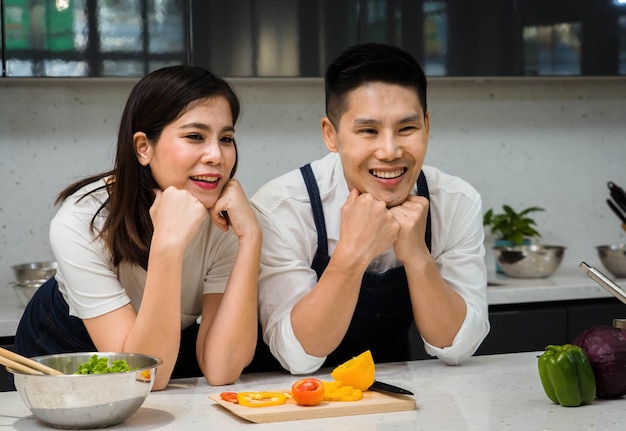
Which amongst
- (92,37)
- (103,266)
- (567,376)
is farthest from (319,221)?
(92,37)

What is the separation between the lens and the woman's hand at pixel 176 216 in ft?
6.64

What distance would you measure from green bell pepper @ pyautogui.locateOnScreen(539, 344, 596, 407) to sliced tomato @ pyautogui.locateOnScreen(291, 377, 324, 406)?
41 centimetres

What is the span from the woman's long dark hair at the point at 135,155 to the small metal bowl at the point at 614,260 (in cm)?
200

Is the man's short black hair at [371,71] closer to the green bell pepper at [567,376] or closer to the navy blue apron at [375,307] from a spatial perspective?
the navy blue apron at [375,307]

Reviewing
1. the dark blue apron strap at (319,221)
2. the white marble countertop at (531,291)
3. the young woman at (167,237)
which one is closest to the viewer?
the young woman at (167,237)

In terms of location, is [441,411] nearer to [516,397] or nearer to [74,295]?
[516,397]

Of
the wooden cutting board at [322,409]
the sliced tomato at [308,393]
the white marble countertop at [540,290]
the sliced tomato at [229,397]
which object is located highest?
the sliced tomato at [308,393]

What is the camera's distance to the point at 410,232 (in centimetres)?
217

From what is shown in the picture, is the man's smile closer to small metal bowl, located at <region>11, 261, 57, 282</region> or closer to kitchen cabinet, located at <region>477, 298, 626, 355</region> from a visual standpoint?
kitchen cabinet, located at <region>477, 298, 626, 355</region>

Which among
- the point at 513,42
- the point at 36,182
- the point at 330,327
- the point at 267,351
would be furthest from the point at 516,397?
the point at 36,182

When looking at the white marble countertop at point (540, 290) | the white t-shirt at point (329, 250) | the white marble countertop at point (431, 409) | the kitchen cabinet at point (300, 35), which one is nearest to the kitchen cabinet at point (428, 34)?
the kitchen cabinet at point (300, 35)

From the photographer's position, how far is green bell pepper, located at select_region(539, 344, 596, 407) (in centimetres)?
173

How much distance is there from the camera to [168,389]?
6.45ft

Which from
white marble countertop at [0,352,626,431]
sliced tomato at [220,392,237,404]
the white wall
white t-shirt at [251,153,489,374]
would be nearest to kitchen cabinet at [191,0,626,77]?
the white wall
